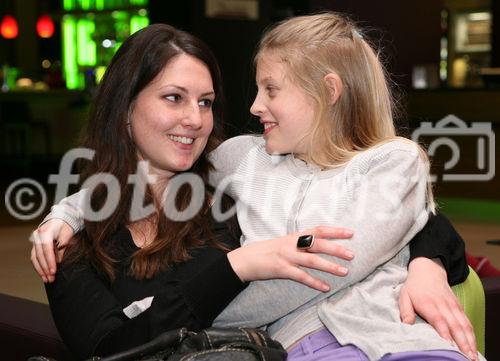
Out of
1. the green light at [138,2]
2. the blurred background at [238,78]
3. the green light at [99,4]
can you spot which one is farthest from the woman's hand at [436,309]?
the green light at [99,4]

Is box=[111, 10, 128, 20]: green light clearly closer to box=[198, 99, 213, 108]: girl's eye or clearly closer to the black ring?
box=[198, 99, 213, 108]: girl's eye

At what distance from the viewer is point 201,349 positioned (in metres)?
1.39

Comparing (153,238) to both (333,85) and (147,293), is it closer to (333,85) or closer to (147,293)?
(147,293)

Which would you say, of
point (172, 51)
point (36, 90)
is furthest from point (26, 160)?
point (172, 51)

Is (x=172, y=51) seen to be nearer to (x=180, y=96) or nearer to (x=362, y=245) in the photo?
(x=180, y=96)

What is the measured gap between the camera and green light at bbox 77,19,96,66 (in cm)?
1566

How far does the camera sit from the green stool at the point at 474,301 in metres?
1.81

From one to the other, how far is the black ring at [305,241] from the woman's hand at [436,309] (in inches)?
8.4

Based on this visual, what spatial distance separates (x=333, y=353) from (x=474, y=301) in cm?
48

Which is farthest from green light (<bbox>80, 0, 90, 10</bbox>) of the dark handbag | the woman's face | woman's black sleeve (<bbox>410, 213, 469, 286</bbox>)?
the dark handbag

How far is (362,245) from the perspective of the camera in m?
1.56

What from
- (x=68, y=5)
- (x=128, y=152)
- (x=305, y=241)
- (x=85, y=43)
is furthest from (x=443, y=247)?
(x=68, y=5)

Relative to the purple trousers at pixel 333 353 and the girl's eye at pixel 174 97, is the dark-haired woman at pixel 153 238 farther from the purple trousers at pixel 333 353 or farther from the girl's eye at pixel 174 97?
the purple trousers at pixel 333 353

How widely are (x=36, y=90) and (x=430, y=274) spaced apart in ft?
36.9
